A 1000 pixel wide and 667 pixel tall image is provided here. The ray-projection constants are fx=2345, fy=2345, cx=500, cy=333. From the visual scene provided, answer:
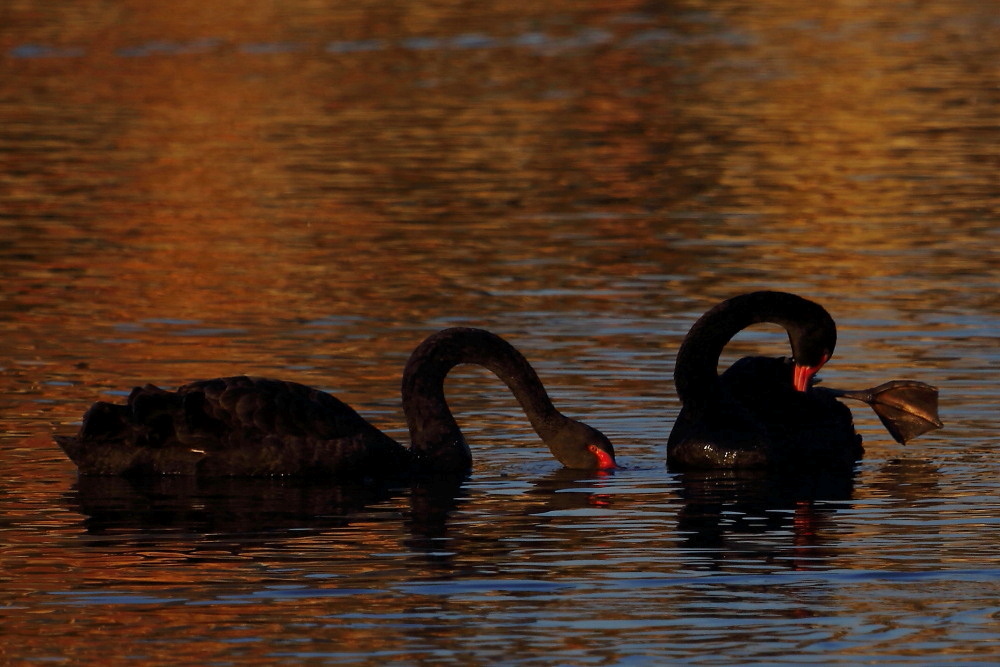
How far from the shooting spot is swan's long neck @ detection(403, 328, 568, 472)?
12.0m

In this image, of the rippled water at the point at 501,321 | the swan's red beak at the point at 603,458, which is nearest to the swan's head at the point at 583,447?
the swan's red beak at the point at 603,458

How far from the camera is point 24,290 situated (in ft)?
61.9

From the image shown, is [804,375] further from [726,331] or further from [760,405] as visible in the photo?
[726,331]

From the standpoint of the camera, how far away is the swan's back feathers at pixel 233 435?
38.3 feet

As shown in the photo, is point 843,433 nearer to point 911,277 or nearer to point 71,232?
point 911,277

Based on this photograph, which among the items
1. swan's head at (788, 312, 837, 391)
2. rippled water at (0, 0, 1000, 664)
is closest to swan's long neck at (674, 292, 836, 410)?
swan's head at (788, 312, 837, 391)

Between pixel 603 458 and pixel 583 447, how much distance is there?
117 millimetres

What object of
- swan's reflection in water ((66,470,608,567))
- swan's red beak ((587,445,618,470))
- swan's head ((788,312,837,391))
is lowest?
swan's reflection in water ((66,470,608,567))

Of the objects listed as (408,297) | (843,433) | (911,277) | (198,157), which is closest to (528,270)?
(408,297)

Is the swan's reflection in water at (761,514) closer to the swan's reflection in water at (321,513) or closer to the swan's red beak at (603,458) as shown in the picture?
the swan's red beak at (603,458)

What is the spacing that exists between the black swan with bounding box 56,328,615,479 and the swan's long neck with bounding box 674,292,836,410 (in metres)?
0.63

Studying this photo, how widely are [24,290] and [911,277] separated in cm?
709

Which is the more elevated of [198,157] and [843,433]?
[198,157]

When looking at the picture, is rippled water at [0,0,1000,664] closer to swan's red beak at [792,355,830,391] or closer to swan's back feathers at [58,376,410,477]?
swan's back feathers at [58,376,410,477]
